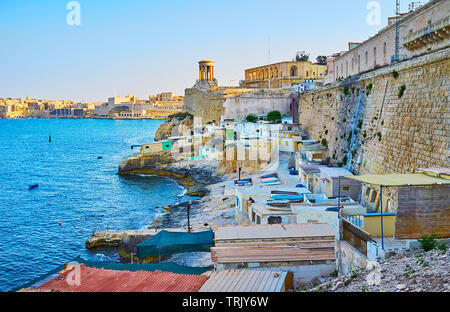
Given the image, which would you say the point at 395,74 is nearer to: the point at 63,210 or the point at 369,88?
the point at 369,88

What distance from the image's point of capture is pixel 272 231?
9086mm

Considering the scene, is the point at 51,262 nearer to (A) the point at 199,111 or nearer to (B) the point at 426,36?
(B) the point at 426,36

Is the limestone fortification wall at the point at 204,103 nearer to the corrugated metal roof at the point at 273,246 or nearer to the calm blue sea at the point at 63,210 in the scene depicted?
the calm blue sea at the point at 63,210

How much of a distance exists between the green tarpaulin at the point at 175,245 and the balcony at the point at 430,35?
9.66 meters

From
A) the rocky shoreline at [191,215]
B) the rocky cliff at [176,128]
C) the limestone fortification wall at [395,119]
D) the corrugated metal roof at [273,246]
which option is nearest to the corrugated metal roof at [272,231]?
the corrugated metal roof at [273,246]

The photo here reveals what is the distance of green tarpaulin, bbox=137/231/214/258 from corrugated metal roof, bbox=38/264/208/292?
426 cm

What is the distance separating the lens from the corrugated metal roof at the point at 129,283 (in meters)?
6.91

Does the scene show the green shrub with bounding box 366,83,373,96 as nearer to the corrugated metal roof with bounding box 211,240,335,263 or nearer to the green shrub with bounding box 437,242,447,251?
the corrugated metal roof with bounding box 211,240,335,263

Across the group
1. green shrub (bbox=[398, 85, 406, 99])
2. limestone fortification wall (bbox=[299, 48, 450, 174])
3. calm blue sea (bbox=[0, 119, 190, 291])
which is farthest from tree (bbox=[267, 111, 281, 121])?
green shrub (bbox=[398, 85, 406, 99])

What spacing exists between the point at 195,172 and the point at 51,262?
51.0 feet

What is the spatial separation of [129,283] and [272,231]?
325cm

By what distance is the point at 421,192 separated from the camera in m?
7.49

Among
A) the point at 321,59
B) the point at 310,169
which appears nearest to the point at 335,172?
the point at 310,169

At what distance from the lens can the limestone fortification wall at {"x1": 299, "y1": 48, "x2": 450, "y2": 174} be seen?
10727mm
